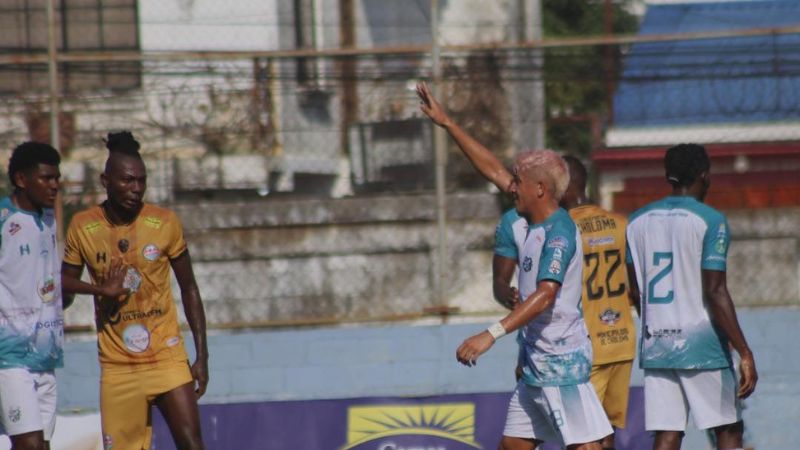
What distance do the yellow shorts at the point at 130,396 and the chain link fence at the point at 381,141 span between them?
3.60m

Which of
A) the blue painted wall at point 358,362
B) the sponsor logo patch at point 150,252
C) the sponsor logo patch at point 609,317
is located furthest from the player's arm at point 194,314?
the blue painted wall at point 358,362

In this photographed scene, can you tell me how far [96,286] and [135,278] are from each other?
20 cm

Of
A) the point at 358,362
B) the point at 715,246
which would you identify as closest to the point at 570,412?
the point at 715,246

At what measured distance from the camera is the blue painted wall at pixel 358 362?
10406 mm

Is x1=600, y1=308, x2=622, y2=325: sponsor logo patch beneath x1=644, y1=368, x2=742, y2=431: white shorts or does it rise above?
above

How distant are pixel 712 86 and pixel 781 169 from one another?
86cm

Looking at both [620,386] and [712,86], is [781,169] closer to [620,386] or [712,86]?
[712,86]

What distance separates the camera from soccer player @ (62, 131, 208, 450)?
7254 mm

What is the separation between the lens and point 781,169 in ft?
36.7

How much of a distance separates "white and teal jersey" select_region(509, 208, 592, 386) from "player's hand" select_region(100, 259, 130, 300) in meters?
2.03

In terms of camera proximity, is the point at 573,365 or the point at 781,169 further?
the point at 781,169

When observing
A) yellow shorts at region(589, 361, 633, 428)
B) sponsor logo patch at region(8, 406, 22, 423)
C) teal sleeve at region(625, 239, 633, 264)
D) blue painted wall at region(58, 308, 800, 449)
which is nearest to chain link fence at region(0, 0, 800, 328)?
blue painted wall at region(58, 308, 800, 449)

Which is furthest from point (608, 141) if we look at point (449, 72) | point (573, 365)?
point (573, 365)

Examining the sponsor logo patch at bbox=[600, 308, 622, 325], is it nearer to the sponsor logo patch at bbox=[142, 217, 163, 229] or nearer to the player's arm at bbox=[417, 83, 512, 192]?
the player's arm at bbox=[417, 83, 512, 192]
